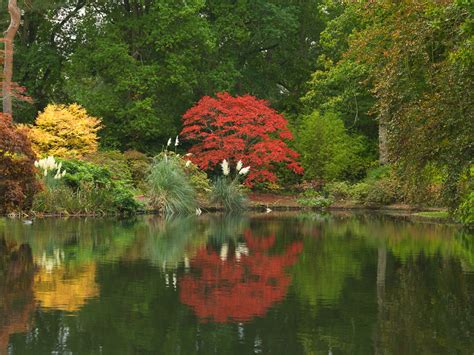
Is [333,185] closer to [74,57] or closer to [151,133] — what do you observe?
[151,133]

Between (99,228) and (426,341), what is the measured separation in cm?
1457

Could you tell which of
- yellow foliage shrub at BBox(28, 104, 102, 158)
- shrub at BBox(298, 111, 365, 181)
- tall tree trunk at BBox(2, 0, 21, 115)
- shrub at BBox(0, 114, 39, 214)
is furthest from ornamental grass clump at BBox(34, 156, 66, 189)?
shrub at BBox(298, 111, 365, 181)

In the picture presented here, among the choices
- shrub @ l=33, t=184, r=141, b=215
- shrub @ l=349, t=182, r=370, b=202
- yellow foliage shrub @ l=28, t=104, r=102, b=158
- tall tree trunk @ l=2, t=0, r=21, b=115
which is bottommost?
shrub @ l=33, t=184, r=141, b=215

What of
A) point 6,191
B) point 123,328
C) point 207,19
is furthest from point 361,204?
point 123,328

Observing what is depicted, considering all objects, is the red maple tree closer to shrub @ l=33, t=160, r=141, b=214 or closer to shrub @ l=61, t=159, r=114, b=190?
shrub @ l=33, t=160, r=141, b=214

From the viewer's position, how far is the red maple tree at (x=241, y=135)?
35.6 meters

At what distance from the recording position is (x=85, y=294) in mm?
9453

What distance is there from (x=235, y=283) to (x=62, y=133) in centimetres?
2254

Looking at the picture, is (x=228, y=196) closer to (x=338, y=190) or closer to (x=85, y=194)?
(x=85, y=194)

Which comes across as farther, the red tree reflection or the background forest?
the background forest

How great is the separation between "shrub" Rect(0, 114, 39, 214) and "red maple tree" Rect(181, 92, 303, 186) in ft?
55.5

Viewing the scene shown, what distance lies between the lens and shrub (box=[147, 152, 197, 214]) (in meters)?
28.4

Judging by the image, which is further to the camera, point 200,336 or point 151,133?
point 151,133

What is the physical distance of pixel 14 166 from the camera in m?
18.2
